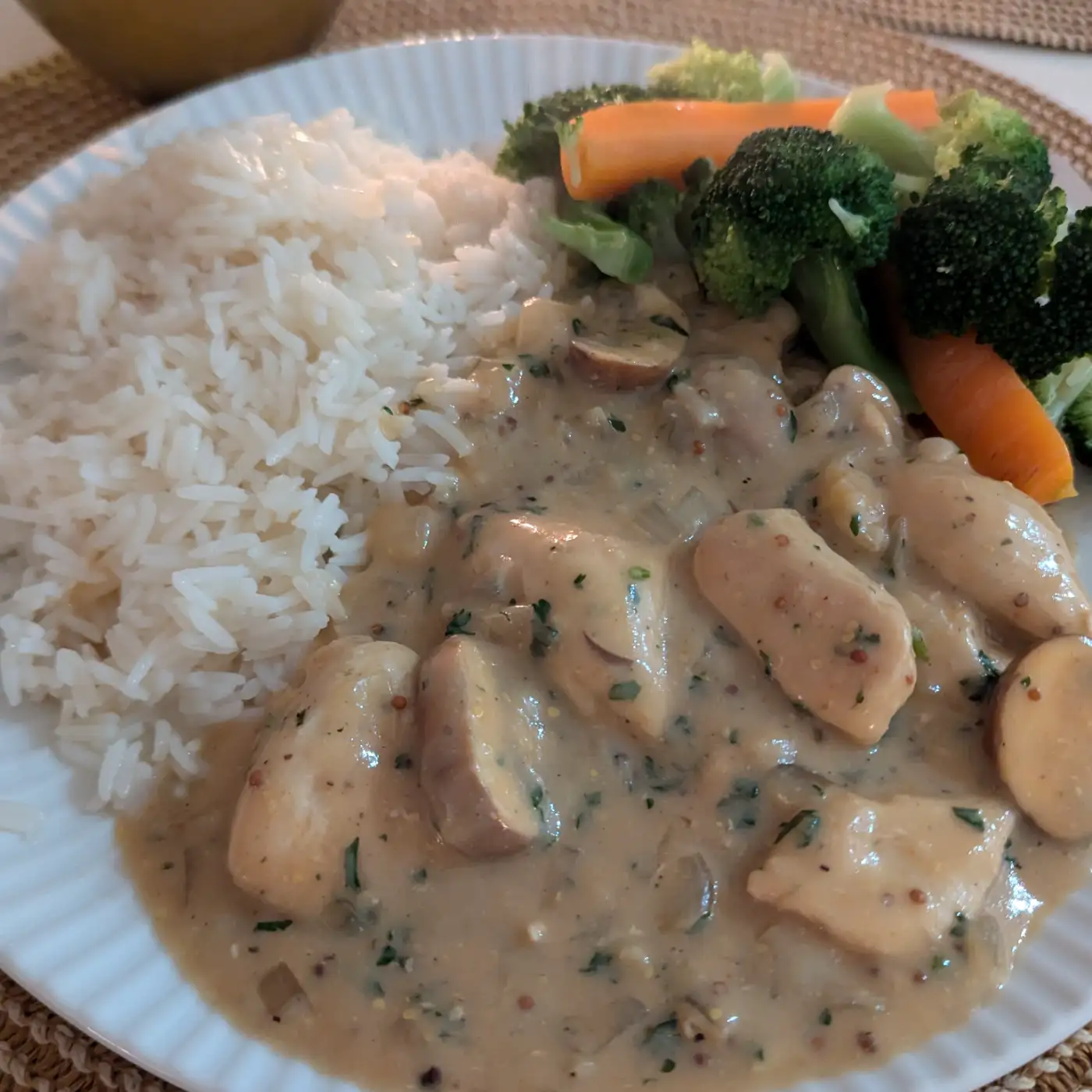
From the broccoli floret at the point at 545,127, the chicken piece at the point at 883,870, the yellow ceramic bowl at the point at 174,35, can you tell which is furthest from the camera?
the yellow ceramic bowl at the point at 174,35

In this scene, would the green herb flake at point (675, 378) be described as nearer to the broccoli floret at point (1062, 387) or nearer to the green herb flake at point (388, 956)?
the broccoli floret at point (1062, 387)

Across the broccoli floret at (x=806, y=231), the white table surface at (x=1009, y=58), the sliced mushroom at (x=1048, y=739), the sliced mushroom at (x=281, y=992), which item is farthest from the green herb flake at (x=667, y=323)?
the white table surface at (x=1009, y=58)

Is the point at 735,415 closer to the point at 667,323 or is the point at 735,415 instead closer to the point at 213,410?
the point at 667,323

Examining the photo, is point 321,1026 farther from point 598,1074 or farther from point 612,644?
point 612,644

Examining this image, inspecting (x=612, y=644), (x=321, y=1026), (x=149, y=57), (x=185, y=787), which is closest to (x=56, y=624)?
(x=185, y=787)

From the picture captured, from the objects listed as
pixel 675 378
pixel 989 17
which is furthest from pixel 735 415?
pixel 989 17

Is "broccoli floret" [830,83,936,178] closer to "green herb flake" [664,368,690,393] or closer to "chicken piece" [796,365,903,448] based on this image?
"chicken piece" [796,365,903,448]
